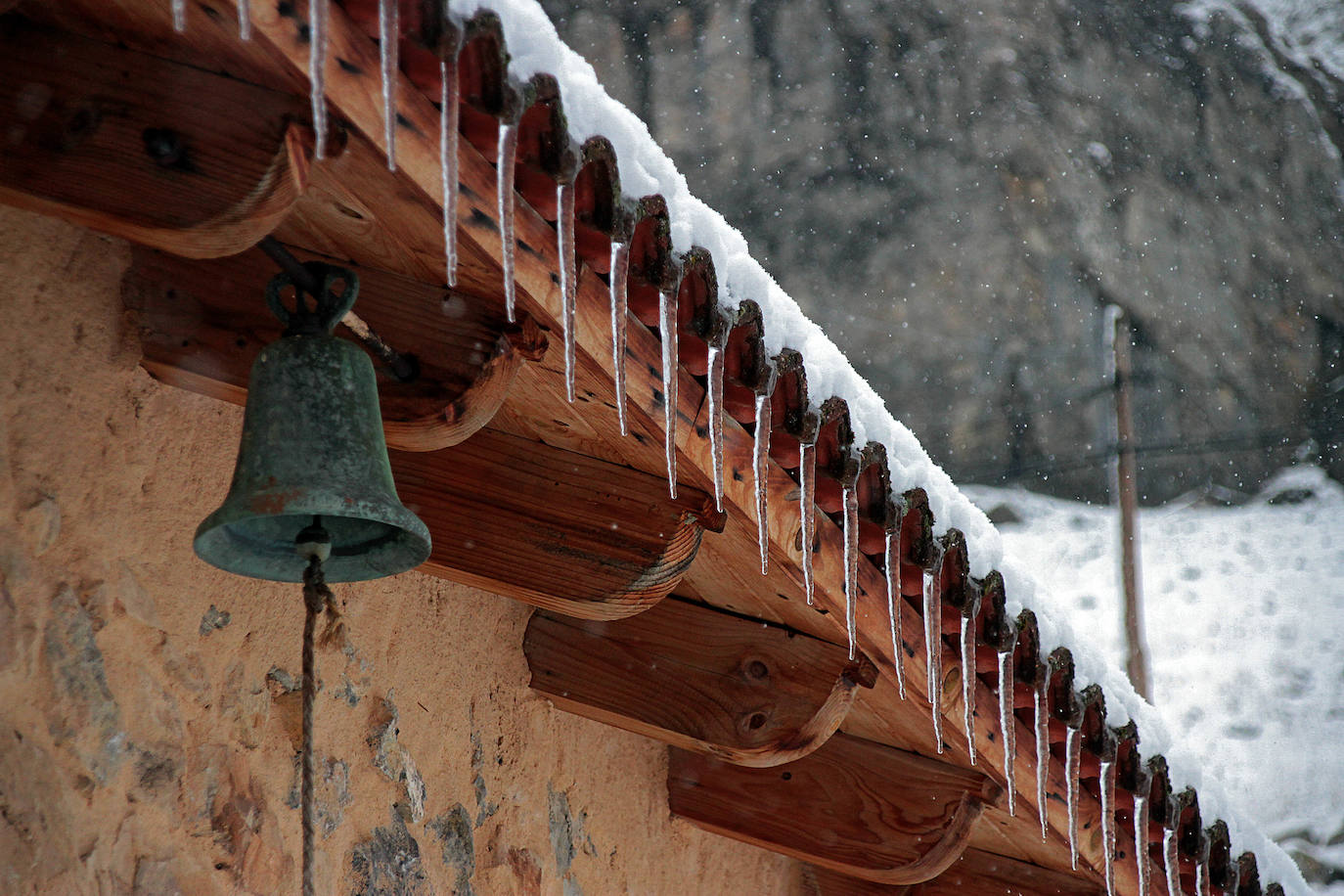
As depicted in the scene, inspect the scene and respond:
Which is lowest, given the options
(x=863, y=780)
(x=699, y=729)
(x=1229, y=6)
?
(x=1229, y=6)

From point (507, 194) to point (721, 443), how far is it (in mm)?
474

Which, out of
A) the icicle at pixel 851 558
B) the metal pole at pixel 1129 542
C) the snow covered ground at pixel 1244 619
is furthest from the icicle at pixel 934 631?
the snow covered ground at pixel 1244 619

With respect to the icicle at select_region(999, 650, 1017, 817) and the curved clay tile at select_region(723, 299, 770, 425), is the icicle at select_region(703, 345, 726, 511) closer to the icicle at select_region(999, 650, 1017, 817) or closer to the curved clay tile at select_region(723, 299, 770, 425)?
the curved clay tile at select_region(723, 299, 770, 425)

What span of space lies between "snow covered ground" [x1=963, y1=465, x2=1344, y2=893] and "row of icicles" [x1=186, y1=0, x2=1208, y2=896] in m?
8.45

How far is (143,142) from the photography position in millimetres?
1496

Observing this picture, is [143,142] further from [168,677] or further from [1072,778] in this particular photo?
[1072,778]

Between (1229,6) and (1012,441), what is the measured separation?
587cm

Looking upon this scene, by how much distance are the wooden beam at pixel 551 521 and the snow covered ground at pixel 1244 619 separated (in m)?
9.11

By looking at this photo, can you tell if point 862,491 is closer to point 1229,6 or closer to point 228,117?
point 228,117

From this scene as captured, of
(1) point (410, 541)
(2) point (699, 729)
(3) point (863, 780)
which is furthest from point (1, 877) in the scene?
(3) point (863, 780)

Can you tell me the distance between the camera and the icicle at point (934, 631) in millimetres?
2039

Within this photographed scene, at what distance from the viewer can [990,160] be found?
14180mm

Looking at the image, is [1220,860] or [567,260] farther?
[1220,860]

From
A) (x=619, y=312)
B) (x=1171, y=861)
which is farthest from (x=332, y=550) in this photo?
(x=1171, y=861)
